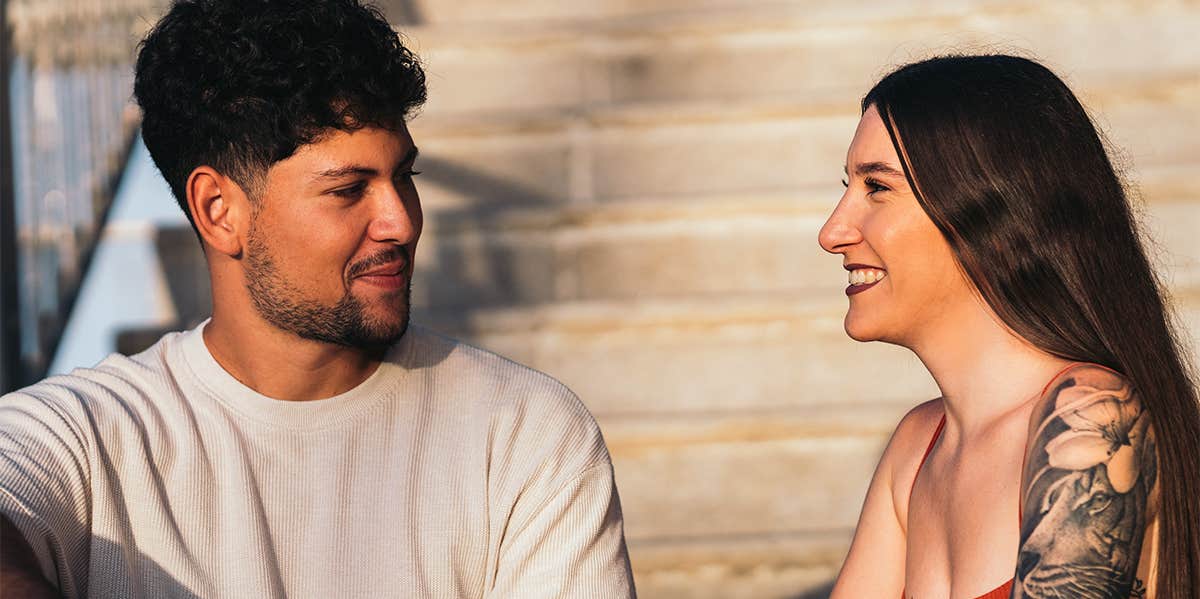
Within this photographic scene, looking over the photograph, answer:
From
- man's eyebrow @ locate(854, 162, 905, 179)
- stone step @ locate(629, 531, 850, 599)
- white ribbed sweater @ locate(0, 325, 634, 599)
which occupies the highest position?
man's eyebrow @ locate(854, 162, 905, 179)

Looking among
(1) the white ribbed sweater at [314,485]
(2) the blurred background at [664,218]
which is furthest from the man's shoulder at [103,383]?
(2) the blurred background at [664,218]

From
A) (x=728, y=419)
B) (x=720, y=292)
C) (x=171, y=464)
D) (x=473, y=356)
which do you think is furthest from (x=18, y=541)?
(x=720, y=292)

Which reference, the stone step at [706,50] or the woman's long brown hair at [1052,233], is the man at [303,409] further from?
the stone step at [706,50]

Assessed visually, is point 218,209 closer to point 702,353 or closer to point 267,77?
point 267,77

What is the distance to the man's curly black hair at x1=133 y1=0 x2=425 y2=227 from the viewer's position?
1.62 meters

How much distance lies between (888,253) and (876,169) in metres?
0.09

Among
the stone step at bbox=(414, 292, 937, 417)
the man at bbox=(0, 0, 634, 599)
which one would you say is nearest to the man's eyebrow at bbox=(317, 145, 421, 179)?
the man at bbox=(0, 0, 634, 599)

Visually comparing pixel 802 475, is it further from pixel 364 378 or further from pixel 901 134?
pixel 901 134

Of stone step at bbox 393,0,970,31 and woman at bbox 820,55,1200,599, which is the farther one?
stone step at bbox 393,0,970,31

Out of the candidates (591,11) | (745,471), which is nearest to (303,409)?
(745,471)

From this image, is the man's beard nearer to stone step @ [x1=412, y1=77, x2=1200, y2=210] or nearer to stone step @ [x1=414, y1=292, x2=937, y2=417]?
stone step @ [x1=414, y1=292, x2=937, y2=417]

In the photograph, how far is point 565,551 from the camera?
1604 mm

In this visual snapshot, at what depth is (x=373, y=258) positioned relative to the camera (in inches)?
65.3

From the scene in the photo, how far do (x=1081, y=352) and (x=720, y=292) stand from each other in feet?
5.39
